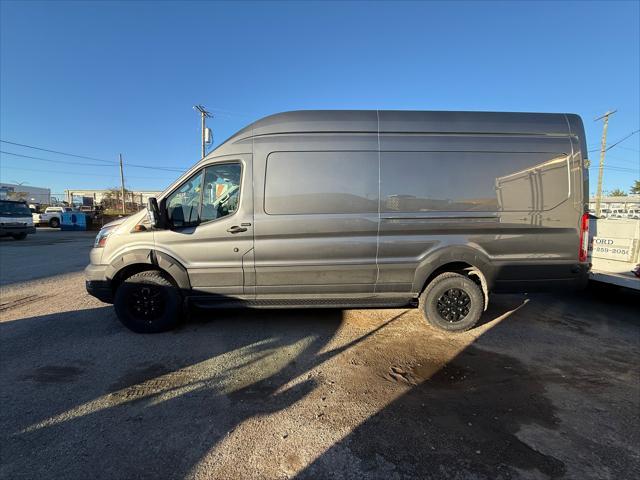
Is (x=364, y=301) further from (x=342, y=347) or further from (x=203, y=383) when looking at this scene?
(x=203, y=383)

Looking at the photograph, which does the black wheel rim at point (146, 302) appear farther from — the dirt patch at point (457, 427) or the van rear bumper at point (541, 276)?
the van rear bumper at point (541, 276)

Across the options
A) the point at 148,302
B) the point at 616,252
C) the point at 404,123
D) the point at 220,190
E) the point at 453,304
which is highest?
the point at 404,123

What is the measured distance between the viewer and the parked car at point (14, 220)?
52.0 ft

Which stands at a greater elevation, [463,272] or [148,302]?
[463,272]

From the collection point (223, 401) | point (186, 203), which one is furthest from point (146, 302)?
point (223, 401)

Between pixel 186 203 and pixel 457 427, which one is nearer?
pixel 457 427

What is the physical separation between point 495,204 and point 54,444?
4974 millimetres

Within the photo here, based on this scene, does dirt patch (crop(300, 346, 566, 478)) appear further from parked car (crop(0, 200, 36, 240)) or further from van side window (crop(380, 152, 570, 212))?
parked car (crop(0, 200, 36, 240))

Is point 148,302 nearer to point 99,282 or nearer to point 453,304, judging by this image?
point 99,282

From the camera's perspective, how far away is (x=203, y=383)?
127 inches

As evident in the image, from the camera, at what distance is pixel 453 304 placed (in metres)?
4.51

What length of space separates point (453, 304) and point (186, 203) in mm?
3782

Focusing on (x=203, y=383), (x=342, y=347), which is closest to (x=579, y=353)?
(x=342, y=347)

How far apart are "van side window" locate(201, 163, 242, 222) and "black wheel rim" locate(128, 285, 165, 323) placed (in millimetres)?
1165
